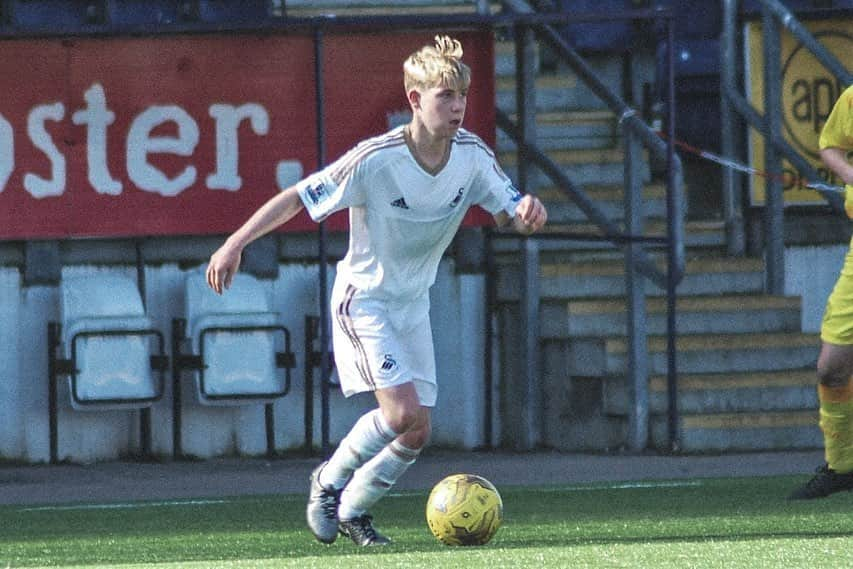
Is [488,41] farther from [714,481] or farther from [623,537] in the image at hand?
[623,537]

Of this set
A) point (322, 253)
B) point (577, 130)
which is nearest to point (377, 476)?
point (322, 253)

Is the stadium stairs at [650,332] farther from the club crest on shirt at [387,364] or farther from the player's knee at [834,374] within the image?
the club crest on shirt at [387,364]

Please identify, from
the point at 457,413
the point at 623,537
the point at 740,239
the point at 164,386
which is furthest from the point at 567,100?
the point at 623,537

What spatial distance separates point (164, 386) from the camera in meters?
13.0

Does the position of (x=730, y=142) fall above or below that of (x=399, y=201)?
above

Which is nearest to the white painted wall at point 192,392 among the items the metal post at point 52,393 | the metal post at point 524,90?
the metal post at point 52,393

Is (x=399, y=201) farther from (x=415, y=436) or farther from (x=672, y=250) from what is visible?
(x=672, y=250)

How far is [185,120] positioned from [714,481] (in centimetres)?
415

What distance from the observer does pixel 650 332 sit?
1323 cm

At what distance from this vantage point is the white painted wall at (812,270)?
1396cm

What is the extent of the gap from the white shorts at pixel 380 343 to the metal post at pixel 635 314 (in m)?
4.45

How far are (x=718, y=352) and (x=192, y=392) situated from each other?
11.1 feet

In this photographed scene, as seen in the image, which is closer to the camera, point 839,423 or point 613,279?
point 839,423

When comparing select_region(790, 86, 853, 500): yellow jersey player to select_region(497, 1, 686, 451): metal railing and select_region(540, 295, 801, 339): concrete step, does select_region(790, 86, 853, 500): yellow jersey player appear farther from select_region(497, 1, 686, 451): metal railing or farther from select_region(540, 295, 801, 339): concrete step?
select_region(540, 295, 801, 339): concrete step
